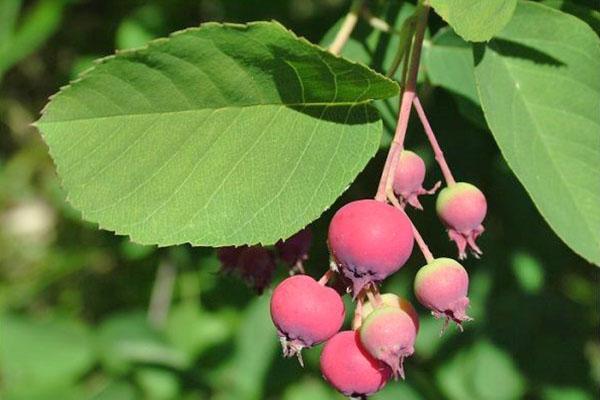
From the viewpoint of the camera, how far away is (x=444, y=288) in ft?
3.72

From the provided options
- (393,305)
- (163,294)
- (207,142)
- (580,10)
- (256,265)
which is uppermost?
(580,10)

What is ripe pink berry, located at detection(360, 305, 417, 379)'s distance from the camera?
108 cm

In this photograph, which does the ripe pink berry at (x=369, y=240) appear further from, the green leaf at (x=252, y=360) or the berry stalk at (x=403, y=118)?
the green leaf at (x=252, y=360)

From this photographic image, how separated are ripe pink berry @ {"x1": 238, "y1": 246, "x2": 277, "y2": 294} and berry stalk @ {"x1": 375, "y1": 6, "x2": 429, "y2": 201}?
258 mm

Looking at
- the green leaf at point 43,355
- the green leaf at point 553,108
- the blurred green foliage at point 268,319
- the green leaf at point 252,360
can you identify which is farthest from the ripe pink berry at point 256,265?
the green leaf at point 43,355

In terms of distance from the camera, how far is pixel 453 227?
1.25 m

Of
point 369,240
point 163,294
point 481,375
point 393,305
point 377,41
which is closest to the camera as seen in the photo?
point 369,240

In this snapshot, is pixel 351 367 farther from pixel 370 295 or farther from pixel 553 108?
pixel 553 108

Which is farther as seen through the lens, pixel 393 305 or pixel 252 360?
pixel 252 360

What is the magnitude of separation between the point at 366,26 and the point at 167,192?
1.96ft

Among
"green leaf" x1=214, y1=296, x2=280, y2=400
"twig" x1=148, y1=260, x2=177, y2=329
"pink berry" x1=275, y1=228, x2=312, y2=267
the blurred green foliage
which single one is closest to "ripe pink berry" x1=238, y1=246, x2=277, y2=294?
"pink berry" x1=275, y1=228, x2=312, y2=267

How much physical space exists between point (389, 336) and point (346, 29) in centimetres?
63

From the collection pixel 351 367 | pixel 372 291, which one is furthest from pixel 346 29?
pixel 351 367

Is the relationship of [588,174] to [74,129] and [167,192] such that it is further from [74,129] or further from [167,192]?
[74,129]
